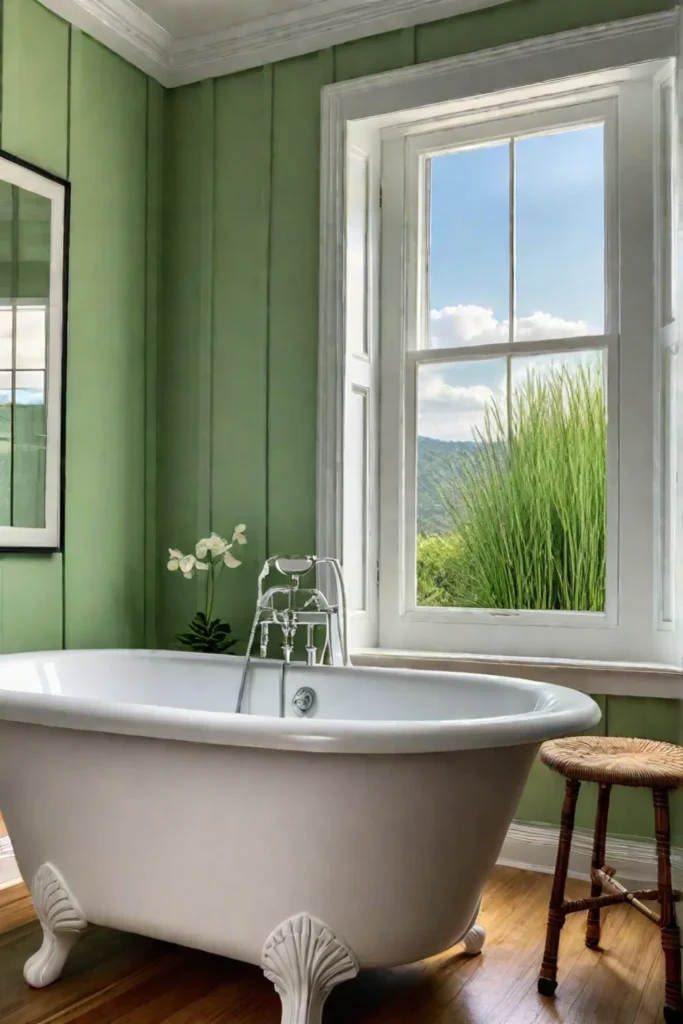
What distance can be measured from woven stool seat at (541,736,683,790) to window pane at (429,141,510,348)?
139cm

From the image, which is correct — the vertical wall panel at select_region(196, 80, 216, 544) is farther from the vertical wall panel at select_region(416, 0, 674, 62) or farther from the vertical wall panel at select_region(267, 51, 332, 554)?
the vertical wall panel at select_region(416, 0, 674, 62)

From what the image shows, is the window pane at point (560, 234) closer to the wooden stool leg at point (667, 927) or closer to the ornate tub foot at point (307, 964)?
the wooden stool leg at point (667, 927)

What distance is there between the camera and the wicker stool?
192cm

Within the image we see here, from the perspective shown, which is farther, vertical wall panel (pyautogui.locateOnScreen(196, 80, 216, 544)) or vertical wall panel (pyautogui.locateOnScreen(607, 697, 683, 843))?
vertical wall panel (pyautogui.locateOnScreen(196, 80, 216, 544))

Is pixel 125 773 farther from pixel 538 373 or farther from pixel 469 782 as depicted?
pixel 538 373

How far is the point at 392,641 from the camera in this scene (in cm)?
Answer: 312

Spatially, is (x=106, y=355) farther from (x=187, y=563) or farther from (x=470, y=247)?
(x=470, y=247)

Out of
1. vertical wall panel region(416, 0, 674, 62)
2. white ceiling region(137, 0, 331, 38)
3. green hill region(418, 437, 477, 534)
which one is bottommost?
green hill region(418, 437, 477, 534)

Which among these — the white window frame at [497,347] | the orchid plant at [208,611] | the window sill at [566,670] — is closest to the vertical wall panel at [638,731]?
the window sill at [566,670]

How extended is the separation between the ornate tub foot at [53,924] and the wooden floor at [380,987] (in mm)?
37

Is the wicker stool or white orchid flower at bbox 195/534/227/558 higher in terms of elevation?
white orchid flower at bbox 195/534/227/558

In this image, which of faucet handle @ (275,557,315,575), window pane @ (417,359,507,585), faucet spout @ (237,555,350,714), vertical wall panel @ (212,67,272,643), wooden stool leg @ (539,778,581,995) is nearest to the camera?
wooden stool leg @ (539,778,581,995)

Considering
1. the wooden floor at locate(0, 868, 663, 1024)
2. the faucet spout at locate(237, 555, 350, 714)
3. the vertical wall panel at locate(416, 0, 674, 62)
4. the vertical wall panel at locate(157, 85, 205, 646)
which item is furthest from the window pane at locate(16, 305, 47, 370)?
the wooden floor at locate(0, 868, 663, 1024)

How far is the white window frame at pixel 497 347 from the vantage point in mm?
2732
